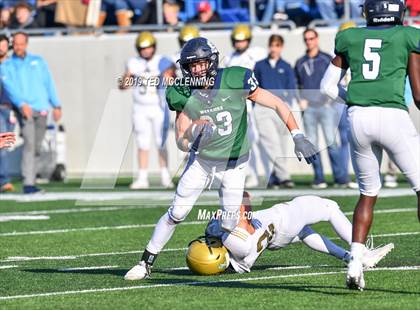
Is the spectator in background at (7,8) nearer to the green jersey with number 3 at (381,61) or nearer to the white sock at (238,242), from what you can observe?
the white sock at (238,242)

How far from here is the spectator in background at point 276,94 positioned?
1538cm

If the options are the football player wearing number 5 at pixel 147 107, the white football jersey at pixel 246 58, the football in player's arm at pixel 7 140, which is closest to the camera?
the football in player's arm at pixel 7 140

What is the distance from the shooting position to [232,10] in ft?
60.4

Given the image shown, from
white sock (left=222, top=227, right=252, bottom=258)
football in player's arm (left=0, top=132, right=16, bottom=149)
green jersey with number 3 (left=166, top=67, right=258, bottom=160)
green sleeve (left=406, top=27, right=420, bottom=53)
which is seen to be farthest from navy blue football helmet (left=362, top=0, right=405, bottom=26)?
football in player's arm (left=0, top=132, right=16, bottom=149)

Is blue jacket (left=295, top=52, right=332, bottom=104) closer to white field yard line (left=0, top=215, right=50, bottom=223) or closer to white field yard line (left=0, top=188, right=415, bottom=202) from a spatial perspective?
white field yard line (left=0, top=188, right=415, bottom=202)

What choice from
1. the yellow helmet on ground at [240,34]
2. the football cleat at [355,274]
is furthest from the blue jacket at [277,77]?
the football cleat at [355,274]

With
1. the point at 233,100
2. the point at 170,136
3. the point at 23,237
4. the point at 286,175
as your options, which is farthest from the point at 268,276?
the point at 170,136

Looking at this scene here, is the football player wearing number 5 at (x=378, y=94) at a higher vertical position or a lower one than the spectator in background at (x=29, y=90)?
higher

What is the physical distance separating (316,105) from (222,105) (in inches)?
304

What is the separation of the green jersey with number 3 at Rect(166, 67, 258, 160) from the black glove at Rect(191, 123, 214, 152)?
0.10 feet

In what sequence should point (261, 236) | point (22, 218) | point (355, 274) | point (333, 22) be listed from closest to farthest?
point (355, 274), point (261, 236), point (22, 218), point (333, 22)

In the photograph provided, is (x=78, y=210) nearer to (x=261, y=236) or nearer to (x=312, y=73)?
(x=312, y=73)

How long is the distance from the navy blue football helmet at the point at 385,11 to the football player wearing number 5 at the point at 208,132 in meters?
0.94

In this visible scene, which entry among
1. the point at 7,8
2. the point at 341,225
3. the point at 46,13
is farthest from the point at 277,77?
the point at 341,225
